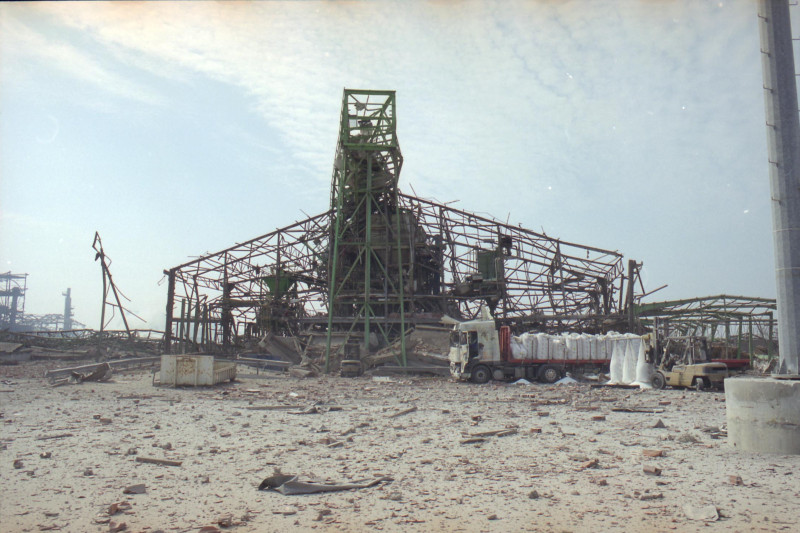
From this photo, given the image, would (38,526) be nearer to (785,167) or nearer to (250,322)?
(785,167)

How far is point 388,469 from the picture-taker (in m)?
7.26

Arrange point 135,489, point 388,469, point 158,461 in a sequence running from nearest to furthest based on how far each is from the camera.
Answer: point 135,489 < point 388,469 < point 158,461

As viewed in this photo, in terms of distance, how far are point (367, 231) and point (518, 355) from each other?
10.4m

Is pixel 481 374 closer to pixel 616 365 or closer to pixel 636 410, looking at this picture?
pixel 616 365

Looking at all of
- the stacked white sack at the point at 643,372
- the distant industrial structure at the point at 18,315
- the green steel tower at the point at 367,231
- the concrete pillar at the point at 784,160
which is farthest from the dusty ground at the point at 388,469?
the distant industrial structure at the point at 18,315

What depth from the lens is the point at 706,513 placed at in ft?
17.6

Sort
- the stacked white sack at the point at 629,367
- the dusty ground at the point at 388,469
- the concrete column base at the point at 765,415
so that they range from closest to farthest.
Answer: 1. the dusty ground at the point at 388,469
2. the concrete column base at the point at 765,415
3. the stacked white sack at the point at 629,367

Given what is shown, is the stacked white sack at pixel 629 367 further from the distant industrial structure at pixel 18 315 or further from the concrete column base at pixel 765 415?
the distant industrial structure at pixel 18 315

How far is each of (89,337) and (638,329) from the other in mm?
37570

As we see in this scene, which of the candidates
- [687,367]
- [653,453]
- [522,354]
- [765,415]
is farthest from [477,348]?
[765,415]

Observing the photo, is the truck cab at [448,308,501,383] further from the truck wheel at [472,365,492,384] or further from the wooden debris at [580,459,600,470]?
the wooden debris at [580,459,600,470]

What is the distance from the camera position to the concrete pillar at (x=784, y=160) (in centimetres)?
786

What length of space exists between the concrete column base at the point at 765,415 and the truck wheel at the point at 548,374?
14.3 m

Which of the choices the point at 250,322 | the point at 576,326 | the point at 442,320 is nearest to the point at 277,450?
the point at 442,320
